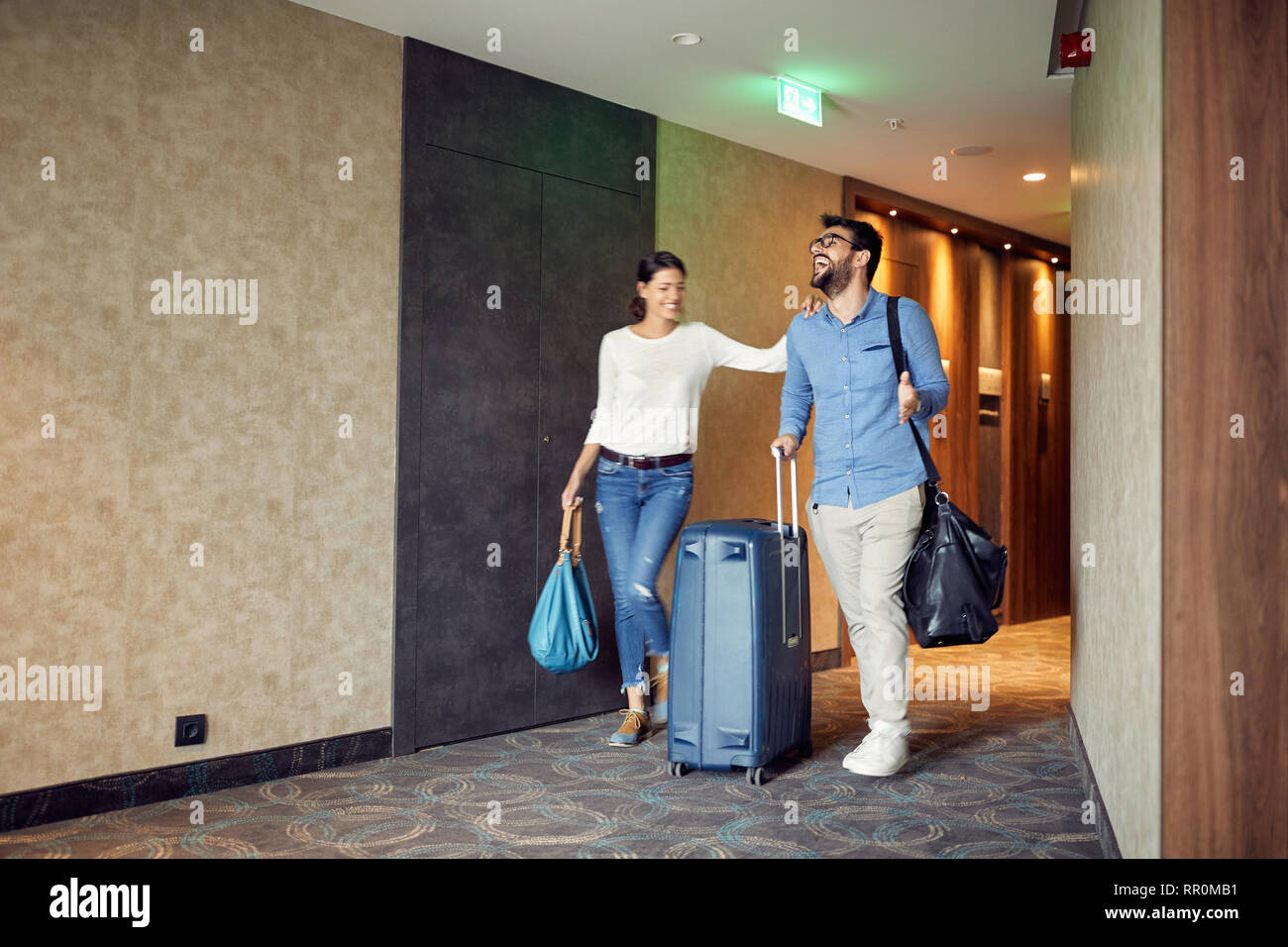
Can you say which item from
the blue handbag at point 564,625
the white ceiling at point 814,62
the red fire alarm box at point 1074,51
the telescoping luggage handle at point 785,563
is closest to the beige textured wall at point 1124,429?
the red fire alarm box at point 1074,51

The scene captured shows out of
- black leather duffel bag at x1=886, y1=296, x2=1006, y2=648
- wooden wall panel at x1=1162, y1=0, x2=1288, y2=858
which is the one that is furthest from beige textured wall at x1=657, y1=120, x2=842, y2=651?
wooden wall panel at x1=1162, y1=0, x2=1288, y2=858

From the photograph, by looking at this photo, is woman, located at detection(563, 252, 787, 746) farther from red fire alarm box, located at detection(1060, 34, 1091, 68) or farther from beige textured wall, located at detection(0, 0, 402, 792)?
red fire alarm box, located at detection(1060, 34, 1091, 68)

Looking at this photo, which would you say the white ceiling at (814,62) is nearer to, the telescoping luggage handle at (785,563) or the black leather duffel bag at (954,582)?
the telescoping luggage handle at (785,563)

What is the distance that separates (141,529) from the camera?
3.06m

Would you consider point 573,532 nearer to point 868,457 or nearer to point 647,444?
point 647,444

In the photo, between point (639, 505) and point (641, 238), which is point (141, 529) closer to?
point (639, 505)

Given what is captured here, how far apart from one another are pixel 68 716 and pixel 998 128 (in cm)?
445

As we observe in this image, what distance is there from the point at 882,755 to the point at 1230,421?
5.84ft

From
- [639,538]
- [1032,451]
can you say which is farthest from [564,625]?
[1032,451]

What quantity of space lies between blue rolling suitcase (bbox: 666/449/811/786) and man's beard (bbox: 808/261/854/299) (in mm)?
585

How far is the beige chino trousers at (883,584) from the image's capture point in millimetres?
3158

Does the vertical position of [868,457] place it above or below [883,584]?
above

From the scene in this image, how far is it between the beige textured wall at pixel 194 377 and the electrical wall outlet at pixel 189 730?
0.03 m

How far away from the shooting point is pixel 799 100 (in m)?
4.31
